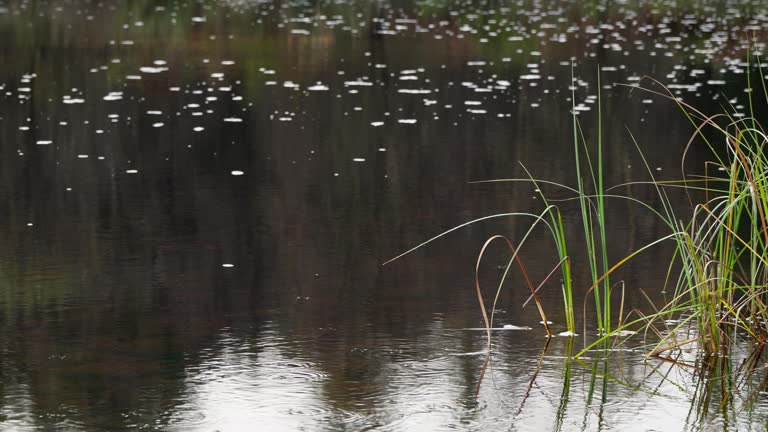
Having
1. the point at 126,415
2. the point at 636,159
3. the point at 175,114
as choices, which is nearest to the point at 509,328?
the point at 126,415

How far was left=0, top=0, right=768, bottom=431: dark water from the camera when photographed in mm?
5773

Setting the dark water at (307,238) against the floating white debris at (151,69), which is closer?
the dark water at (307,238)

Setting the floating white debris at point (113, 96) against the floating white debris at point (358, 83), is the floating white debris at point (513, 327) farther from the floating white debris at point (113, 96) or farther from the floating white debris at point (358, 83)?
the floating white debris at point (358, 83)

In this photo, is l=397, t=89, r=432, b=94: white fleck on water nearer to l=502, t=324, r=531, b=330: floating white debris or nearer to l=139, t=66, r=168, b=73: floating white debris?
l=139, t=66, r=168, b=73: floating white debris

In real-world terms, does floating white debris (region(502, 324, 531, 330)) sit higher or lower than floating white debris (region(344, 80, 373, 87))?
higher

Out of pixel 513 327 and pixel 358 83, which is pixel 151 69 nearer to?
pixel 358 83

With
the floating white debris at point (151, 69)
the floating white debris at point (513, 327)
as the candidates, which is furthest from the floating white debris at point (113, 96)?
the floating white debris at point (513, 327)

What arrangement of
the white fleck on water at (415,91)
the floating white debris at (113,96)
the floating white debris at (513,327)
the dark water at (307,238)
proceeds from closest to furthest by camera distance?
1. the dark water at (307,238)
2. the floating white debris at (513,327)
3. the floating white debris at (113,96)
4. the white fleck on water at (415,91)

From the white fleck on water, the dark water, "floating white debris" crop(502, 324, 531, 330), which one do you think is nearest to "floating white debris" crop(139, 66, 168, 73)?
the dark water

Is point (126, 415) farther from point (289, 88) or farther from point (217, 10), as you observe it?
point (217, 10)

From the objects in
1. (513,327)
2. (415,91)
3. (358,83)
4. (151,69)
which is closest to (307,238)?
(513,327)

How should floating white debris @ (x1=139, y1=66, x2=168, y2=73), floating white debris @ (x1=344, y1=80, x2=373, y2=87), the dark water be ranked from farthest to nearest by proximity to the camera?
1. floating white debris @ (x1=139, y1=66, x2=168, y2=73)
2. floating white debris @ (x1=344, y1=80, x2=373, y2=87)
3. the dark water

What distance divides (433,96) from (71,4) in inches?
828

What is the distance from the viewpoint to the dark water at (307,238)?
5.77 meters
